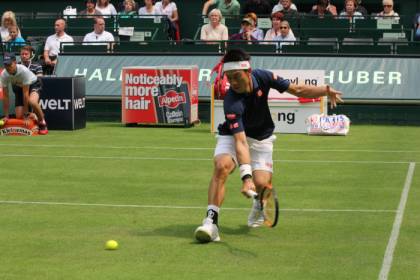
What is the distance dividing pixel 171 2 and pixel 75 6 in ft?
13.1

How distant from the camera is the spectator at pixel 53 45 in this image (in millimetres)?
24375

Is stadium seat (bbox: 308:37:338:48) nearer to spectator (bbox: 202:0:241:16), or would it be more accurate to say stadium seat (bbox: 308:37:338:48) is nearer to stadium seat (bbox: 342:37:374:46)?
stadium seat (bbox: 342:37:374:46)

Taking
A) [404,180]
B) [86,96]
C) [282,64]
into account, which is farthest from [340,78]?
[404,180]

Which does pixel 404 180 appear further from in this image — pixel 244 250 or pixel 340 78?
pixel 340 78

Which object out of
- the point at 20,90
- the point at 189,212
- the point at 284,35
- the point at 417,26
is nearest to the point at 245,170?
the point at 189,212

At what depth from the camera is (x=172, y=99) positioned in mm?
21875

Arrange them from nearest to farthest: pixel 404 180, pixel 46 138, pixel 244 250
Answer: pixel 244 250 < pixel 404 180 < pixel 46 138

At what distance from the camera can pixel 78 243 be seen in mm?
9672

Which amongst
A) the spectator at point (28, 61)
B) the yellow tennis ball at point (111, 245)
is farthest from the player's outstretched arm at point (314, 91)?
the spectator at point (28, 61)

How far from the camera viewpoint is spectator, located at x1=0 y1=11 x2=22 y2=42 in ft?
82.3

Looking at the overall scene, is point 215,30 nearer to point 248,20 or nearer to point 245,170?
point 248,20

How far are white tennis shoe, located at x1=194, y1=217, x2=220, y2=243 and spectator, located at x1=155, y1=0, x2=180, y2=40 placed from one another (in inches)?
670

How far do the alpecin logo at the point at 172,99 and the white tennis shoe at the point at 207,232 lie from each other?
12.2 m

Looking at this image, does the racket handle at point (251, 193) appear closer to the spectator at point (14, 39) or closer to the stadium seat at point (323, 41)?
the stadium seat at point (323, 41)
